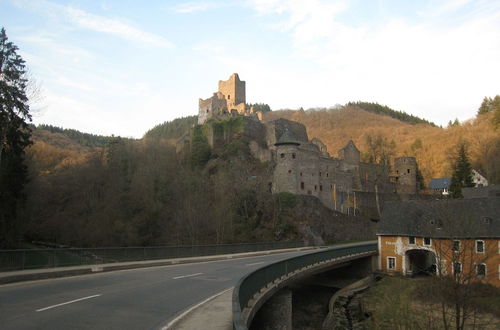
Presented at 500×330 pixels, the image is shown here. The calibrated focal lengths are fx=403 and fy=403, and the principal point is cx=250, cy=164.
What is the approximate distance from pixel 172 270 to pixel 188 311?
9.04 m

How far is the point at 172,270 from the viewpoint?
18688 mm

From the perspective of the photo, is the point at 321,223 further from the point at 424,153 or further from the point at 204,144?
the point at 424,153

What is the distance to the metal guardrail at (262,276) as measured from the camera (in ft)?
25.2

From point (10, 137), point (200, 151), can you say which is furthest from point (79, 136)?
point (10, 137)

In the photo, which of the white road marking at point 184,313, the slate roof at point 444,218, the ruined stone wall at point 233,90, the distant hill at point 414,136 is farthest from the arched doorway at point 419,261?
the ruined stone wall at point 233,90

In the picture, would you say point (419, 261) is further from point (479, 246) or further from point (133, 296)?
point (133, 296)

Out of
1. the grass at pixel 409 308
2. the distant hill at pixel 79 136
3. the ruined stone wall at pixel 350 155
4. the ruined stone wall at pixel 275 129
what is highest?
the distant hill at pixel 79 136

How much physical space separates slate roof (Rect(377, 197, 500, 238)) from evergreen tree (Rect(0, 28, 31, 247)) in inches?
1188

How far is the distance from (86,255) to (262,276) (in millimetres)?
10253

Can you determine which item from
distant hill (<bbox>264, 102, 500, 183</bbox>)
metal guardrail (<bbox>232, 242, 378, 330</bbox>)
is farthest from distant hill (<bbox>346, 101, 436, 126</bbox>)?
metal guardrail (<bbox>232, 242, 378, 330</bbox>)

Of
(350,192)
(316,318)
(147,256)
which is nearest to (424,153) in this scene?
(350,192)

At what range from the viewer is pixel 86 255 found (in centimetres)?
1986

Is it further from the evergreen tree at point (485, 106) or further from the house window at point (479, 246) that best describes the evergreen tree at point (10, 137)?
the evergreen tree at point (485, 106)

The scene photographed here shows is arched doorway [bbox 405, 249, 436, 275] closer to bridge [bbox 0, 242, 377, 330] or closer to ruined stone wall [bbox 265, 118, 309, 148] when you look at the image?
bridge [bbox 0, 242, 377, 330]
